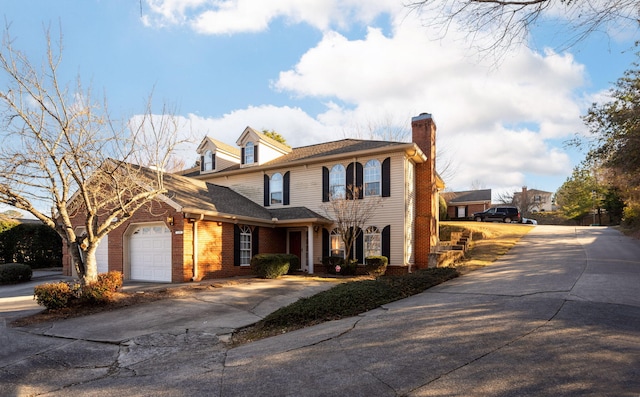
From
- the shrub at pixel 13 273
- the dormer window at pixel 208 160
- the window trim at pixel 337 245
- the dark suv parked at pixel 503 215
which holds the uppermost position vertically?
the dormer window at pixel 208 160

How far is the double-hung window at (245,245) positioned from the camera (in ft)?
56.1

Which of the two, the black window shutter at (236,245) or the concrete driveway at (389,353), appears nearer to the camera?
the concrete driveway at (389,353)

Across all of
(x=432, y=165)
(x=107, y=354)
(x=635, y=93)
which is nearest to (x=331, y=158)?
(x=432, y=165)

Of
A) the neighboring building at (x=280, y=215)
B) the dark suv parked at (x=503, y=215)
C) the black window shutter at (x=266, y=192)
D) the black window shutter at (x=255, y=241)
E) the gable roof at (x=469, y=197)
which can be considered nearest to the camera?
the neighboring building at (x=280, y=215)

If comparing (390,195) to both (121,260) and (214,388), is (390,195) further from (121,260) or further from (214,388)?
(214,388)

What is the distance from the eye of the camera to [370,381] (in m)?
4.36

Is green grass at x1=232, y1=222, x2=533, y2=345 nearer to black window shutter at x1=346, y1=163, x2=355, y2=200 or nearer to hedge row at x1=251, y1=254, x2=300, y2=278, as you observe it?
hedge row at x1=251, y1=254, x2=300, y2=278

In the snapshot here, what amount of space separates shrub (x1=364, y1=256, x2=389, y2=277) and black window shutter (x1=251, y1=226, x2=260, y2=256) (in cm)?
548

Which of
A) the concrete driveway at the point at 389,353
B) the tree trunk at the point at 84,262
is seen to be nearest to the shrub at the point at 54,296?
the tree trunk at the point at 84,262

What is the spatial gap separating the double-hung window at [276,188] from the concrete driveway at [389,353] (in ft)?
38.3

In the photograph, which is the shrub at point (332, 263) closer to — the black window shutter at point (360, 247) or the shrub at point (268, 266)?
the black window shutter at point (360, 247)

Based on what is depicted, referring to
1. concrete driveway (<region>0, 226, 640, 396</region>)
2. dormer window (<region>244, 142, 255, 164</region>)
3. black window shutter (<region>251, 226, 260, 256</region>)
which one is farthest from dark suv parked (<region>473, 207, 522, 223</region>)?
concrete driveway (<region>0, 226, 640, 396</region>)

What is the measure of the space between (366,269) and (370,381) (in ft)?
40.5

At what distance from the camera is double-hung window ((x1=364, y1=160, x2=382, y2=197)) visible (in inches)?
685
